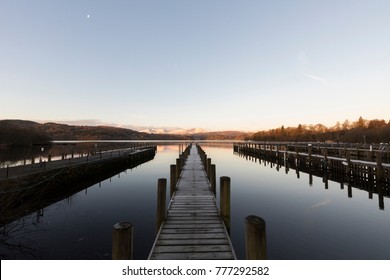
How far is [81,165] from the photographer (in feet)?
74.2

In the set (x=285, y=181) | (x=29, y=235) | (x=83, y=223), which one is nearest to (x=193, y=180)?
(x=83, y=223)

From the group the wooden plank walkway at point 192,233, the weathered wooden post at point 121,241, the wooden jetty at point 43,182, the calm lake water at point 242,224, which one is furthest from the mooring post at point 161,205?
the wooden jetty at point 43,182

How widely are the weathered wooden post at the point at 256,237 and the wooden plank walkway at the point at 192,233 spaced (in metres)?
1.65

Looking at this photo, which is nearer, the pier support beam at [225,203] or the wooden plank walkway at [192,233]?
the wooden plank walkway at [192,233]

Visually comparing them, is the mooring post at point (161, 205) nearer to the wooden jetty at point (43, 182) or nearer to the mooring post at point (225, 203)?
the mooring post at point (225, 203)

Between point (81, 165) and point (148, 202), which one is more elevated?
point (81, 165)

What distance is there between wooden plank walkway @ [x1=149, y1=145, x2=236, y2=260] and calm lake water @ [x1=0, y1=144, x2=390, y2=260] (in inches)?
92.5

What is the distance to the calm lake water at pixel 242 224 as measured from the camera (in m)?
9.30

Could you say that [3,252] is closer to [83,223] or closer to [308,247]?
[83,223]

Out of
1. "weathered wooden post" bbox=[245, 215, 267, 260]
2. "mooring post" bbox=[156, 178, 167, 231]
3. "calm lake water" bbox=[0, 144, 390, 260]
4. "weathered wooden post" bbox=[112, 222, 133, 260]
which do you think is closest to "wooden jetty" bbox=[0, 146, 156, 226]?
"calm lake water" bbox=[0, 144, 390, 260]
